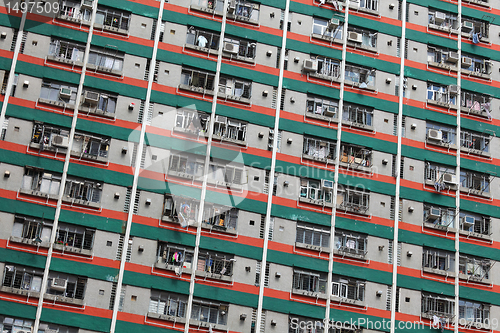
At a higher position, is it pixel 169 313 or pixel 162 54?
pixel 162 54

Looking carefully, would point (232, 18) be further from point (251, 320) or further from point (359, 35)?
point (251, 320)

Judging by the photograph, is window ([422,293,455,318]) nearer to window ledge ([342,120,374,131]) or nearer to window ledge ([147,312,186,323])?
window ledge ([342,120,374,131])

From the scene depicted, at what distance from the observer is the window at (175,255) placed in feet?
161

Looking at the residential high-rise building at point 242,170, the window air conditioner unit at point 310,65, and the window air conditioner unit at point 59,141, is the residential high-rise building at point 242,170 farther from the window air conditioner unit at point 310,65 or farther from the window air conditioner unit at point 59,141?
the window air conditioner unit at point 310,65

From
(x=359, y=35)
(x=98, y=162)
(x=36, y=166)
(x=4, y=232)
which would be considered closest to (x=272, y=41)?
(x=359, y=35)

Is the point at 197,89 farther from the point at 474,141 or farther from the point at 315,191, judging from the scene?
the point at 474,141

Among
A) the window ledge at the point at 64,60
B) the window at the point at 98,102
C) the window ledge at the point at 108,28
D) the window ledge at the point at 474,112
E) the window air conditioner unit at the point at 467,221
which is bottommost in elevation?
the window air conditioner unit at the point at 467,221

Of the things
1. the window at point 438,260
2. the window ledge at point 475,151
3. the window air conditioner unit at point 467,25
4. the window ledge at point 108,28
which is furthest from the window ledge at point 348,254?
the window ledge at point 108,28

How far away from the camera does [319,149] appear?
53719 mm

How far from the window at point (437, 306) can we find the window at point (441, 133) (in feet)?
40.1

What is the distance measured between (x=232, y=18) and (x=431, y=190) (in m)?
20.5

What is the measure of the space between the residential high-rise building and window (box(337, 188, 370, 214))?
22 cm

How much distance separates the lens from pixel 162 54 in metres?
52.9

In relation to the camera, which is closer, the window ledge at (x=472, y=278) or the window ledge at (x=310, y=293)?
the window ledge at (x=310, y=293)
